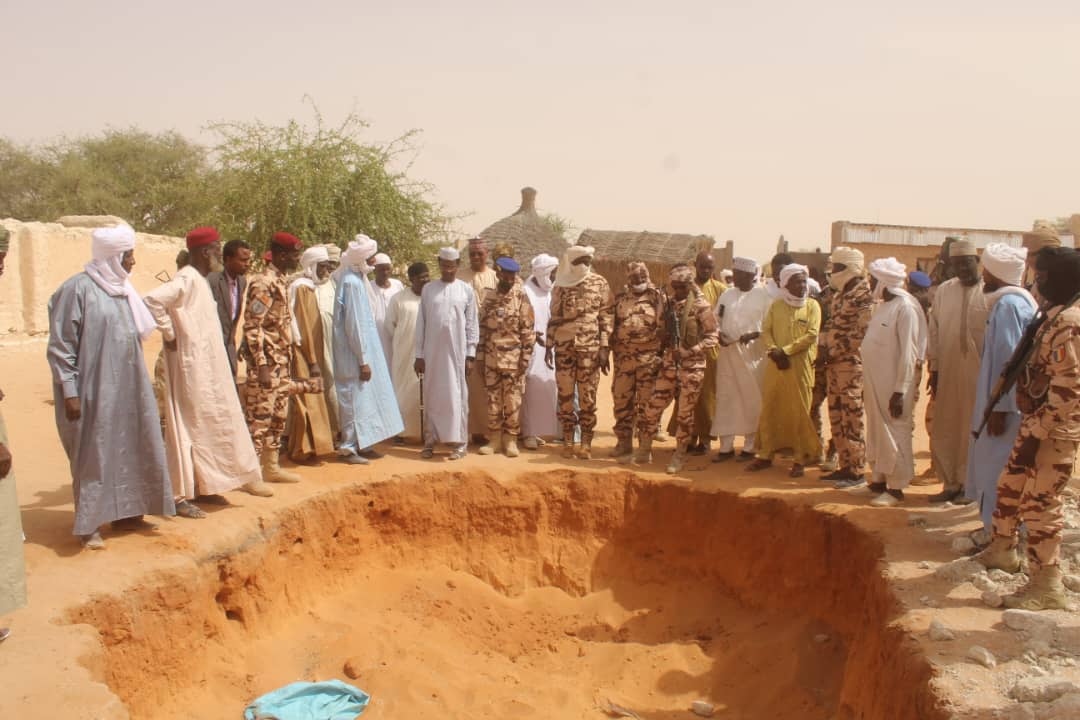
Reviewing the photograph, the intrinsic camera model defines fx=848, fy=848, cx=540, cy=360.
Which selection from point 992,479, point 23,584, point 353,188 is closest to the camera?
point 23,584

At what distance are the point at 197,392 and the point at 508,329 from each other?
3043 mm

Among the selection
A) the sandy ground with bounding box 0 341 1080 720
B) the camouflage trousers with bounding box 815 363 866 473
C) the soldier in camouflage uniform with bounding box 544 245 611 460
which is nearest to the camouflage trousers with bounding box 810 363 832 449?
the sandy ground with bounding box 0 341 1080 720

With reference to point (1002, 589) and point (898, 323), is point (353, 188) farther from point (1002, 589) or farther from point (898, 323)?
point (1002, 589)

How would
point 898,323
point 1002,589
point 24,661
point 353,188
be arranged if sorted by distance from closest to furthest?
point 24,661
point 1002,589
point 898,323
point 353,188

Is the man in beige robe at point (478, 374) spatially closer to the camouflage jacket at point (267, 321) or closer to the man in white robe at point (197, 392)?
the camouflage jacket at point (267, 321)

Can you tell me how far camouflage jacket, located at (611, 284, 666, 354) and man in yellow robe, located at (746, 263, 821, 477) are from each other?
963 millimetres

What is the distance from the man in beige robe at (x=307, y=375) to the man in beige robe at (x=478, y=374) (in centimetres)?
154

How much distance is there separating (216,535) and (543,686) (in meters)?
2.47

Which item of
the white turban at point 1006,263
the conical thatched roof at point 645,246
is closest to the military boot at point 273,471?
the white turban at point 1006,263

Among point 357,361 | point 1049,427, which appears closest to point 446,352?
point 357,361

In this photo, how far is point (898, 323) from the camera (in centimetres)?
638

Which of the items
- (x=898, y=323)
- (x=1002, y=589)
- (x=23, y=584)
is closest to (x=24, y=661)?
(x=23, y=584)

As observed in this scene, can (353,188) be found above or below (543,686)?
above

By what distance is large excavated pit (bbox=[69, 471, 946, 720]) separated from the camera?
5.07 meters
